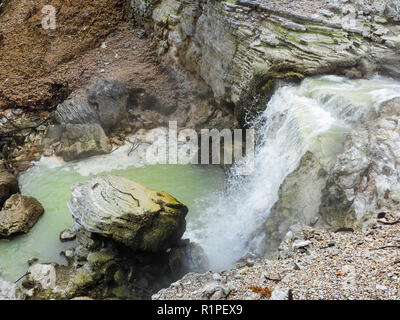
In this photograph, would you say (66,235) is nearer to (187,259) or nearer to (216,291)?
(187,259)

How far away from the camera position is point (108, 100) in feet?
34.1

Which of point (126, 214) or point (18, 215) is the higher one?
point (126, 214)

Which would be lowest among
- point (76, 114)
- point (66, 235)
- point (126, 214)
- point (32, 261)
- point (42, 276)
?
point (32, 261)

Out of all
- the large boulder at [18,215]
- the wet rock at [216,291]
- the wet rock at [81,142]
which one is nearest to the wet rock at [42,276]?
the large boulder at [18,215]

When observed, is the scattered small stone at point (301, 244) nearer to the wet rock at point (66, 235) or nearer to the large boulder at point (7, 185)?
the wet rock at point (66, 235)

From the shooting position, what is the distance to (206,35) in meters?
9.77

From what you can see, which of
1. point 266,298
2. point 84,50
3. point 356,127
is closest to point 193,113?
point 84,50

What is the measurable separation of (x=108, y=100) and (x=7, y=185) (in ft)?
12.4

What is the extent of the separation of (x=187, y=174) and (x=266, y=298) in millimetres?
5702

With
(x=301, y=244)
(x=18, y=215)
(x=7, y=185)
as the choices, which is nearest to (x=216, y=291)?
(x=301, y=244)

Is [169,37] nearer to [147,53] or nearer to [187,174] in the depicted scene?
[147,53]

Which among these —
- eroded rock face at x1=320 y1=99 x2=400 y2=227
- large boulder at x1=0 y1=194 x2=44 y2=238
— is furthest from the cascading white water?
large boulder at x1=0 y1=194 x2=44 y2=238

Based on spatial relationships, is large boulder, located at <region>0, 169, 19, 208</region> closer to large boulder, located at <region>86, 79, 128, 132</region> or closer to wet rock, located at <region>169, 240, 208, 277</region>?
large boulder, located at <region>86, 79, 128, 132</region>

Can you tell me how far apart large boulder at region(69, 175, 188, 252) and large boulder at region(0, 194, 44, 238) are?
231cm
